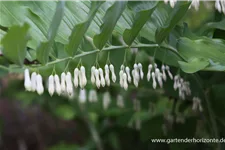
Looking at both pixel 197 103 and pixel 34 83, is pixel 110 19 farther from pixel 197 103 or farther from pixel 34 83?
pixel 197 103

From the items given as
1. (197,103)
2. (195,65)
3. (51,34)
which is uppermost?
(51,34)

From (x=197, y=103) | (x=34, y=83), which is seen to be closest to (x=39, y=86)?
(x=34, y=83)

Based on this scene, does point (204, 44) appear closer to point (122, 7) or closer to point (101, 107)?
point (122, 7)

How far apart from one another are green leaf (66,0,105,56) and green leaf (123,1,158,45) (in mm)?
131

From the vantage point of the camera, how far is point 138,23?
1011mm

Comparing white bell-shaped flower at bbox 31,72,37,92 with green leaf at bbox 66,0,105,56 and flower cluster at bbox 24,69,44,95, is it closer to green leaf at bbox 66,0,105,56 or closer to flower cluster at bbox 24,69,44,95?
flower cluster at bbox 24,69,44,95

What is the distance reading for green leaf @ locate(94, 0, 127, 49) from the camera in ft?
2.99

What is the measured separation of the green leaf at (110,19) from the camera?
0.91 m

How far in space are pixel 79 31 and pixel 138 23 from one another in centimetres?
18

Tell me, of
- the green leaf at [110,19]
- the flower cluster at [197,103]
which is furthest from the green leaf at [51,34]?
the flower cluster at [197,103]

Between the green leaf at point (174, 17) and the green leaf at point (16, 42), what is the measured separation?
Answer: 412 millimetres

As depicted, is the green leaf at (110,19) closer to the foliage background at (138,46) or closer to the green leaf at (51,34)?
the foliage background at (138,46)

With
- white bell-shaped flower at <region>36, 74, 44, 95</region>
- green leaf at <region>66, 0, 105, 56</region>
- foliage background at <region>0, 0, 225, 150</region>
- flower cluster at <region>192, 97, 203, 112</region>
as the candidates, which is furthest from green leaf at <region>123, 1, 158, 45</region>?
flower cluster at <region>192, 97, 203, 112</region>

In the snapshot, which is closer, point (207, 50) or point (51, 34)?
point (51, 34)
